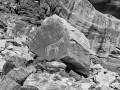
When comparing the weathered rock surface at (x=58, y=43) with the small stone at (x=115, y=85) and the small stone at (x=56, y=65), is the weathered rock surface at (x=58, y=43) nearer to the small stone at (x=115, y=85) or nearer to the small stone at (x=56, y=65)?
the small stone at (x=56, y=65)

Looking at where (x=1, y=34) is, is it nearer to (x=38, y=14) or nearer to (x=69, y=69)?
(x=38, y=14)

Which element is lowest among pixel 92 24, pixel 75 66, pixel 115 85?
pixel 115 85

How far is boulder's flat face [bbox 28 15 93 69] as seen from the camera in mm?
9773

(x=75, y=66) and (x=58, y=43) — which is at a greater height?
(x=58, y=43)

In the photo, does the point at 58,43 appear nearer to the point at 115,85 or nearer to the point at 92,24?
the point at 115,85

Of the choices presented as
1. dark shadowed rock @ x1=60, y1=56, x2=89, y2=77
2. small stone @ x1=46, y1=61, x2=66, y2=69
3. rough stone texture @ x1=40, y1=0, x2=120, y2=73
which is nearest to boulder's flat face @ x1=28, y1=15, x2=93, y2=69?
dark shadowed rock @ x1=60, y1=56, x2=89, y2=77

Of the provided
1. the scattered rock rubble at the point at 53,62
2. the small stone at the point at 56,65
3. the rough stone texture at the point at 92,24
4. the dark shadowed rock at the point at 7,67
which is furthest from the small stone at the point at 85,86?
the rough stone texture at the point at 92,24

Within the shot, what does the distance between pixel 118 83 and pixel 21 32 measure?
11452 millimetres

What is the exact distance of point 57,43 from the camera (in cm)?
1004

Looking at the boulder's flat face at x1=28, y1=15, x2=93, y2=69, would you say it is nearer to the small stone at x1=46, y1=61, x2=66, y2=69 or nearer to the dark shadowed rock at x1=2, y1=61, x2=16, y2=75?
the small stone at x1=46, y1=61, x2=66, y2=69

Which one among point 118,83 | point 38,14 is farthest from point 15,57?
point 38,14

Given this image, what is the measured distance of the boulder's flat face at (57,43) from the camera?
977 centimetres

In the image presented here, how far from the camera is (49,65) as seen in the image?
9086 millimetres

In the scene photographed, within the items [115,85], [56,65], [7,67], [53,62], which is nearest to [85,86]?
[115,85]
